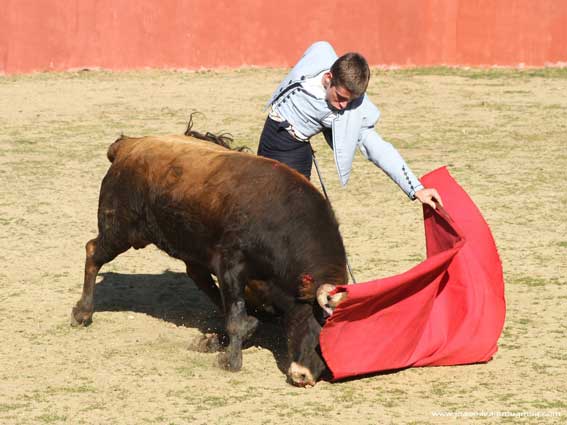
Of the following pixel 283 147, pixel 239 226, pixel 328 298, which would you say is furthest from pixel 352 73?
pixel 328 298

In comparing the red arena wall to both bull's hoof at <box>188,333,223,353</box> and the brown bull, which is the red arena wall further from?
bull's hoof at <box>188,333,223,353</box>

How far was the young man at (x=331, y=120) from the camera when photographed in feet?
18.2

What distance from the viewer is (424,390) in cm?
526

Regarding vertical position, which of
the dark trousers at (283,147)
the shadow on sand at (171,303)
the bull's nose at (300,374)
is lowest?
the shadow on sand at (171,303)

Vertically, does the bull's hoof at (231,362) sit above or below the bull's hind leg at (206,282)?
below

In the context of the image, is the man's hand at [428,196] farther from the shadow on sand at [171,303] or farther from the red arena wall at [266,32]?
the red arena wall at [266,32]

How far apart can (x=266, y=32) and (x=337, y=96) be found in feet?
31.9

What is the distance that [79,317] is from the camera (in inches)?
245

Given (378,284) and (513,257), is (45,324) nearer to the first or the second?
(378,284)

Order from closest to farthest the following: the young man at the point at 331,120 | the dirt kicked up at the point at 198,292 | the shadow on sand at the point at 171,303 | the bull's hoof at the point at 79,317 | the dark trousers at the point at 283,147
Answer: the dirt kicked up at the point at 198,292 < the young man at the point at 331,120 < the dark trousers at the point at 283,147 < the shadow on sand at the point at 171,303 < the bull's hoof at the point at 79,317

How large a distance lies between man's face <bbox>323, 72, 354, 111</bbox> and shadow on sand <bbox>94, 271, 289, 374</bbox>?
1.11 meters

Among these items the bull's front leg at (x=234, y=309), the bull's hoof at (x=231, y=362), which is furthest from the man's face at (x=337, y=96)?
the bull's hoof at (x=231, y=362)

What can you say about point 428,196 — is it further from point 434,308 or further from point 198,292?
point 198,292

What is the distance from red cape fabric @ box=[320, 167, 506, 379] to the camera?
5.13 m
